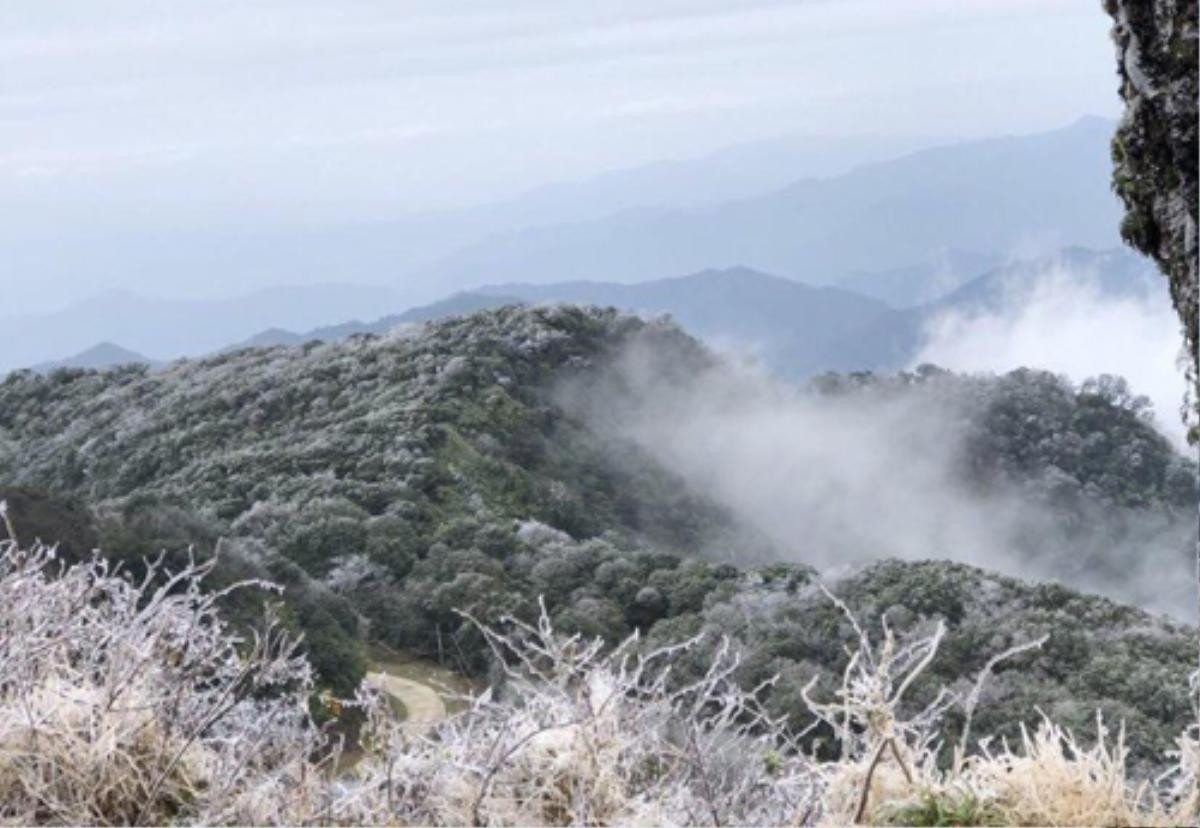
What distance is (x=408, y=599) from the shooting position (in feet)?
82.1

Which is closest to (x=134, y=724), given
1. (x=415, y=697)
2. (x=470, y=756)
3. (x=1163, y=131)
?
(x=470, y=756)

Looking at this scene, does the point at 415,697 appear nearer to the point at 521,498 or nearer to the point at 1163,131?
the point at 521,498

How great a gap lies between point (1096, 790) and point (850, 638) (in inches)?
768

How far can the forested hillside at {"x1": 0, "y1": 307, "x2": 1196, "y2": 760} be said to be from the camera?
21.5 m

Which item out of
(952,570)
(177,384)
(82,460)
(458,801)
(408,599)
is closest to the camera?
(458,801)

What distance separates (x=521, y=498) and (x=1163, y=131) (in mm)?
32712

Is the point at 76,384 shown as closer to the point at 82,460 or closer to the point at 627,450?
the point at 82,460

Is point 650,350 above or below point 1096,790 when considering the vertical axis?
below

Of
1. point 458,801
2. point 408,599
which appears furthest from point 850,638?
point 458,801

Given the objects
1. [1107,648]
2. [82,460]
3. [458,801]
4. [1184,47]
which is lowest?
[1107,648]

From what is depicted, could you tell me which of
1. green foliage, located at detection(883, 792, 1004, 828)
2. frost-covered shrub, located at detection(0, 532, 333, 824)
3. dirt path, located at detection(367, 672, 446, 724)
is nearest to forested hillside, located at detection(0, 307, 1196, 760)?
dirt path, located at detection(367, 672, 446, 724)

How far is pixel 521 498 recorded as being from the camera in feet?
115

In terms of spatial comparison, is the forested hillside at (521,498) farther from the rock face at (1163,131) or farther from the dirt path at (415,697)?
the rock face at (1163,131)

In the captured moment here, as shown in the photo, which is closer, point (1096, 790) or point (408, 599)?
point (1096, 790)
